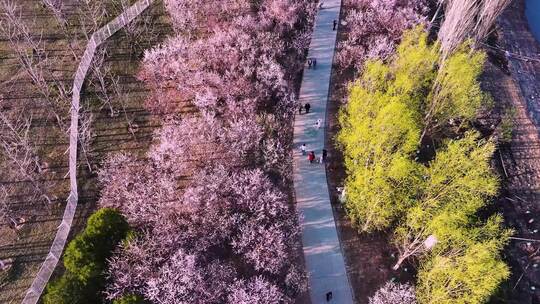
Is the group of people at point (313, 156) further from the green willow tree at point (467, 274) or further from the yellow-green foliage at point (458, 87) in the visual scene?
the green willow tree at point (467, 274)

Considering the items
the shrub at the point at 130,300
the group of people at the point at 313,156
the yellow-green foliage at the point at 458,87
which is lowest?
the group of people at the point at 313,156

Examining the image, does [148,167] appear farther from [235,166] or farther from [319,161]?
[319,161]

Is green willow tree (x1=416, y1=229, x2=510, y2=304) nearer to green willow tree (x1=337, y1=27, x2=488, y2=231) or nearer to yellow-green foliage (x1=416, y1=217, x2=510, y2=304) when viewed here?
yellow-green foliage (x1=416, y1=217, x2=510, y2=304)

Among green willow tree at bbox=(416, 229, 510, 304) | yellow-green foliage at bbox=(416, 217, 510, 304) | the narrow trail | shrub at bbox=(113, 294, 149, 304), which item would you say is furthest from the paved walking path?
the narrow trail

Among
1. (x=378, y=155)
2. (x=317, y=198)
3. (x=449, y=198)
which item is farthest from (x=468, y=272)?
(x=317, y=198)

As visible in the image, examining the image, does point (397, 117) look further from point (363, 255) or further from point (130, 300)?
point (130, 300)

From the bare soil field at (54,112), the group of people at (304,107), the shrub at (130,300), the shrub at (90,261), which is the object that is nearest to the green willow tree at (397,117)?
the group of people at (304,107)
